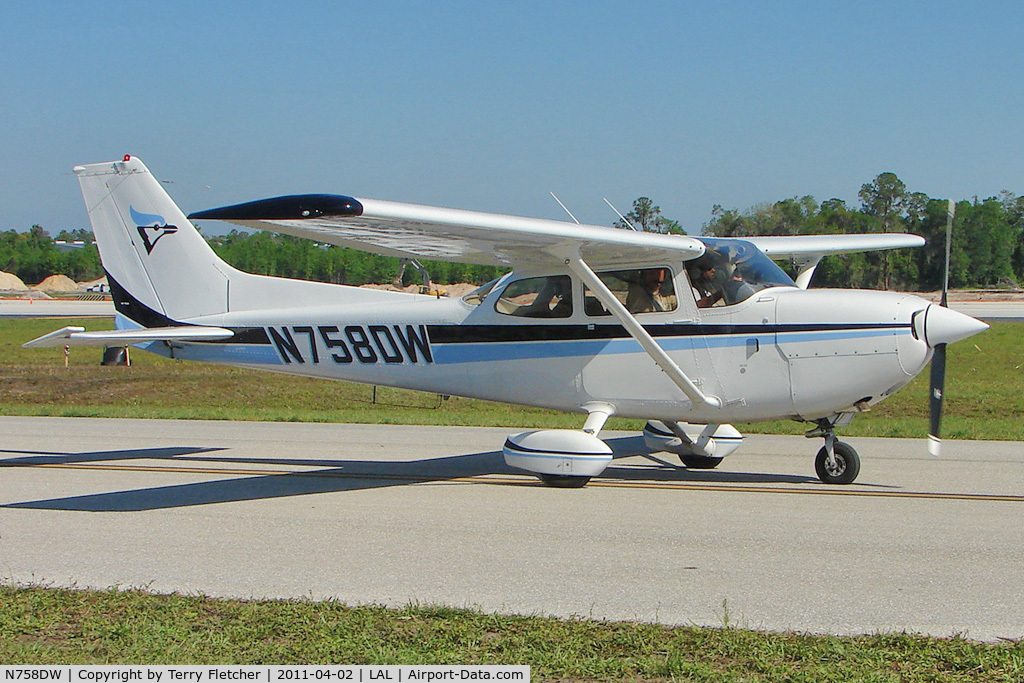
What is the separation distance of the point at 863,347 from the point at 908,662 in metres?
4.62

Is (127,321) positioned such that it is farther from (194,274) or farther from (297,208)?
(297,208)

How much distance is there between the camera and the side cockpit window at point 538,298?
9.86 m

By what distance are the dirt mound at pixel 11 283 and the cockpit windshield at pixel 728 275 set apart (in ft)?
357

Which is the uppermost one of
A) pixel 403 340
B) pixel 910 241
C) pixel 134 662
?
pixel 910 241

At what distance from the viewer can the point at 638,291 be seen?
9.59 m

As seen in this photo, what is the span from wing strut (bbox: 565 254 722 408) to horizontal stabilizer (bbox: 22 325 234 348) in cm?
424

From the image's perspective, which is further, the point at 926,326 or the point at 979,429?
the point at 979,429

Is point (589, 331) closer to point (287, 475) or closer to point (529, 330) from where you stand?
point (529, 330)

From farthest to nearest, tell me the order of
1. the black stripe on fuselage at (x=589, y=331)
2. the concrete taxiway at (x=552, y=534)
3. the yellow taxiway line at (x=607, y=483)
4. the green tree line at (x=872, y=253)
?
the green tree line at (x=872, y=253) < the black stripe on fuselage at (x=589, y=331) < the yellow taxiway line at (x=607, y=483) < the concrete taxiway at (x=552, y=534)

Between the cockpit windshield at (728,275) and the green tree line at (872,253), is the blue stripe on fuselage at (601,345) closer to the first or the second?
the cockpit windshield at (728,275)

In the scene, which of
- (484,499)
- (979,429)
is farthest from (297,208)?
(979,429)

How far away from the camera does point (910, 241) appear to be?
12.1 meters

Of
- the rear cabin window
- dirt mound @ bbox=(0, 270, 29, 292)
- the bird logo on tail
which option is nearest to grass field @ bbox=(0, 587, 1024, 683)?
the rear cabin window

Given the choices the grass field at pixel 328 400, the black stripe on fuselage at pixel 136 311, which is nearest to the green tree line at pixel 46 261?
the grass field at pixel 328 400
